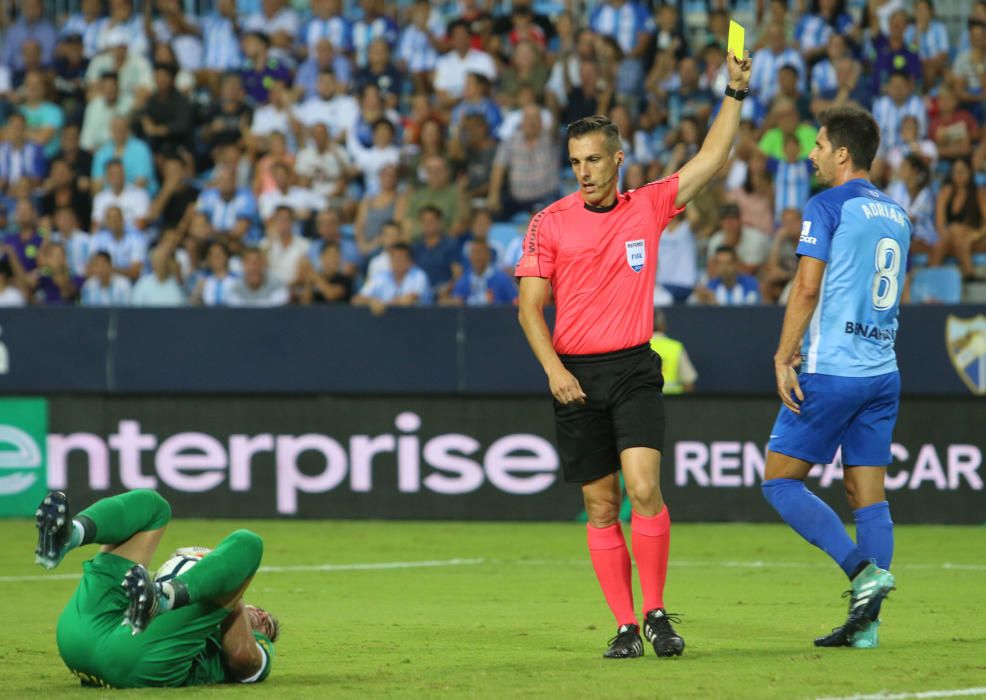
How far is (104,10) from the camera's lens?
22062 millimetres

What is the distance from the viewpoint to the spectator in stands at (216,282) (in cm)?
1752

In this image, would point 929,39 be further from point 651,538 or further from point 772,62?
point 651,538

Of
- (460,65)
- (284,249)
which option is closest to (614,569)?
(284,249)

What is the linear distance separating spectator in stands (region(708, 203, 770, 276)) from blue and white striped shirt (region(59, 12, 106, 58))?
9318 millimetres

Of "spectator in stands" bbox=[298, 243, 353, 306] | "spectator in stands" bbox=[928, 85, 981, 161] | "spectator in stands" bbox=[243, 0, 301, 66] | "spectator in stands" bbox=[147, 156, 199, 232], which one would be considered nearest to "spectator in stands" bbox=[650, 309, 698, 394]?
"spectator in stands" bbox=[298, 243, 353, 306]

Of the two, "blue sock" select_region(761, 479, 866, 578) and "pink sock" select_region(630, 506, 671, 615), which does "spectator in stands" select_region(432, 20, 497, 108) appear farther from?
"pink sock" select_region(630, 506, 671, 615)

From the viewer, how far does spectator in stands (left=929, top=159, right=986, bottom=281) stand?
16109 millimetres

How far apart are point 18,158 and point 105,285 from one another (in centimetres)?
295

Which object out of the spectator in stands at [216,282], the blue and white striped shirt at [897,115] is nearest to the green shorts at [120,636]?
the spectator in stands at [216,282]

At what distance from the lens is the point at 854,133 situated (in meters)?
7.18

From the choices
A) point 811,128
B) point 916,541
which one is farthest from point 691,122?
point 916,541

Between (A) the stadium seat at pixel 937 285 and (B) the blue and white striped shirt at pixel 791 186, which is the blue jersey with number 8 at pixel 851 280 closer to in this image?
(A) the stadium seat at pixel 937 285

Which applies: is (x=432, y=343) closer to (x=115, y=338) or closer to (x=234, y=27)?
(x=115, y=338)

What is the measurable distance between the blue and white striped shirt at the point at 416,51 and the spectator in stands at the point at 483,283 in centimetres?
392
